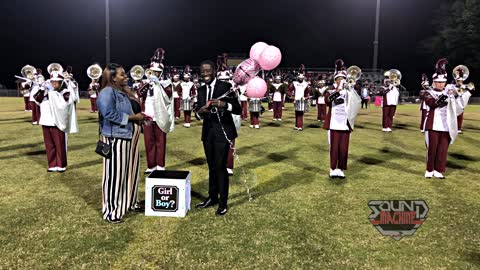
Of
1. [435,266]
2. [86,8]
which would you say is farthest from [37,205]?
[86,8]

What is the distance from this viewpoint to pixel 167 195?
495 centimetres

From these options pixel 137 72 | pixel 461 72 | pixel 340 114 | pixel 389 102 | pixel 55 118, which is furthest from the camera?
pixel 389 102

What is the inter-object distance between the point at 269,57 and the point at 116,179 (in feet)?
8.19

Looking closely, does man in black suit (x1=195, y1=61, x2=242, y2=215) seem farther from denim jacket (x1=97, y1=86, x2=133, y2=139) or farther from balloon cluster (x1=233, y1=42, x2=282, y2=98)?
denim jacket (x1=97, y1=86, x2=133, y2=139)

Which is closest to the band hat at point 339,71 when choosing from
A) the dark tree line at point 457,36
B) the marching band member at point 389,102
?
the marching band member at point 389,102

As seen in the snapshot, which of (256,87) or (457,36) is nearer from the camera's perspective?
(256,87)

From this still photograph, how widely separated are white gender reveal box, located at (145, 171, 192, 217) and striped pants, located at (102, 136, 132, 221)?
0.32 meters

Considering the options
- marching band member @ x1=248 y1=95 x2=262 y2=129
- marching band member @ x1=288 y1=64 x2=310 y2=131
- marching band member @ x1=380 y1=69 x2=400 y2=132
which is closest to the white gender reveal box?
marching band member @ x1=248 y1=95 x2=262 y2=129

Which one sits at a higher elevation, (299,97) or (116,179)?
(299,97)

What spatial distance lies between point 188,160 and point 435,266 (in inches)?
232

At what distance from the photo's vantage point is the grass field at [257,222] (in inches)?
151

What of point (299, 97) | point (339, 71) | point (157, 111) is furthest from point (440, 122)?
point (299, 97)

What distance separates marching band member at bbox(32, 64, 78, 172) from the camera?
7.23 m

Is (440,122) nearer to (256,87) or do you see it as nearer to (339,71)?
(339,71)
